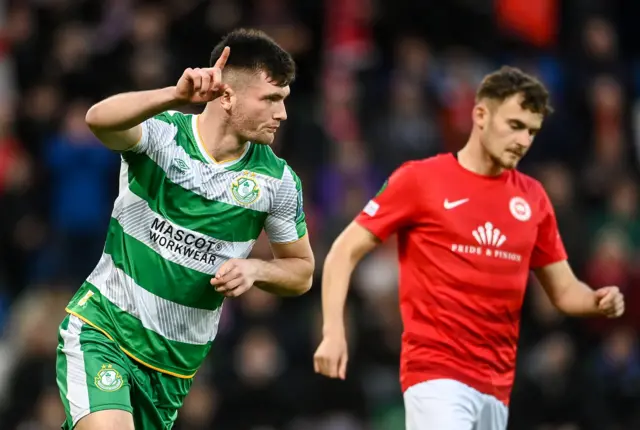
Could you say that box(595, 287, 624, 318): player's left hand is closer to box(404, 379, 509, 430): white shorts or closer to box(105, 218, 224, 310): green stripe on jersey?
box(404, 379, 509, 430): white shorts

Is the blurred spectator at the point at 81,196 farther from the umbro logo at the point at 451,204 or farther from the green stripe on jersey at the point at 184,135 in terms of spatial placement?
the green stripe on jersey at the point at 184,135

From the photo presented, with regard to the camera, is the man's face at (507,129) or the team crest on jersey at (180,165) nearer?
the team crest on jersey at (180,165)

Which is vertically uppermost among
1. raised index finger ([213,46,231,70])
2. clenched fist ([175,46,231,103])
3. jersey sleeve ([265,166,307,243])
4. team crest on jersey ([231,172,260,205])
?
raised index finger ([213,46,231,70])

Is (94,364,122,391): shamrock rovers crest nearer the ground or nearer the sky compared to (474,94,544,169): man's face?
Result: nearer the ground

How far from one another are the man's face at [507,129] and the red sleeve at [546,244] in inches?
16.3

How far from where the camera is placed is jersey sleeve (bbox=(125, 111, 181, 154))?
633cm

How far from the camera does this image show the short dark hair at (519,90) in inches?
298

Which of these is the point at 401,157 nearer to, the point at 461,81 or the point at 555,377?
the point at 461,81

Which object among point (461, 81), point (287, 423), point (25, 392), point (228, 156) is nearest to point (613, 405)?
point (287, 423)

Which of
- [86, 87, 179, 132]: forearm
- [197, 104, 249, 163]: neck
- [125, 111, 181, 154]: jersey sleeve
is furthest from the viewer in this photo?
[197, 104, 249, 163]: neck

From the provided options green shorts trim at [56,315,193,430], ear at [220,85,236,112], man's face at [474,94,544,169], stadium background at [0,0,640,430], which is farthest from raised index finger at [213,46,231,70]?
stadium background at [0,0,640,430]

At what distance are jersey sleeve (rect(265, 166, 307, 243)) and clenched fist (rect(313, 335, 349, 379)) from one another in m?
0.61

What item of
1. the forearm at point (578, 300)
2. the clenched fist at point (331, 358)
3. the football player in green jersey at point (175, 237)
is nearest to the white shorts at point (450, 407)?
the clenched fist at point (331, 358)

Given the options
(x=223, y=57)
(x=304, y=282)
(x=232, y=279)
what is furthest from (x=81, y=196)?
(x=232, y=279)
